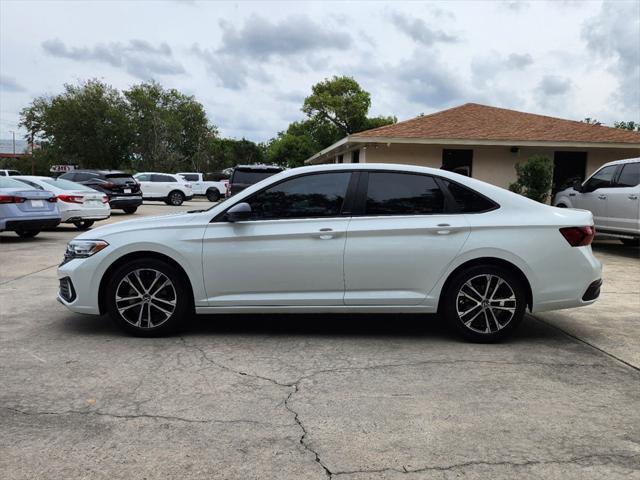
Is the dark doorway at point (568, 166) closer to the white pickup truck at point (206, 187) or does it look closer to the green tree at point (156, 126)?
the white pickup truck at point (206, 187)

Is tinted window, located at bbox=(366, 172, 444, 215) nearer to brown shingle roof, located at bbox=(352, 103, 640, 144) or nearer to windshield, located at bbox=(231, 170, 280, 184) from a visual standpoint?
windshield, located at bbox=(231, 170, 280, 184)

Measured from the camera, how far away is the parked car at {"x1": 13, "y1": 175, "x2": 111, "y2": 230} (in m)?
14.6

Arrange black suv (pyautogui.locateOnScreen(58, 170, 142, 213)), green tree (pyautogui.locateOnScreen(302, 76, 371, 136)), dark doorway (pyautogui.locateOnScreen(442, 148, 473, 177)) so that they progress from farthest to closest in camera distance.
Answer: green tree (pyautogui.locateOnScreen(302, 76, 371, 136)) < black suv (pyautogui.locateOnScreen(58, 170, 142, 213)) < dark doorway (pyautogui.locateOnScreen(442, 148, 473, 177))

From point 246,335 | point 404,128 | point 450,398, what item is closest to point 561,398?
point 450,398

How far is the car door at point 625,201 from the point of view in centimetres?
1083

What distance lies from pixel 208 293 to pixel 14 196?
27.7 ft

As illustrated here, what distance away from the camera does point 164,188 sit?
97.5 ft

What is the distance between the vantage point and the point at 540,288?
5012 millimetres

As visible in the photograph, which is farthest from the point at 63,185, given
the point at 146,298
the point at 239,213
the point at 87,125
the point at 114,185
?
the point at 87,125

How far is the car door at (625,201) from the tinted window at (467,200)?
714 cm

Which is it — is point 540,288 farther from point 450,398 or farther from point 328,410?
point 328,410

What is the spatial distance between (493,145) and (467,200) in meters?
13.7

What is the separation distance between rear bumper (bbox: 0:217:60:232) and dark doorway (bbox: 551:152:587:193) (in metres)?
15.4

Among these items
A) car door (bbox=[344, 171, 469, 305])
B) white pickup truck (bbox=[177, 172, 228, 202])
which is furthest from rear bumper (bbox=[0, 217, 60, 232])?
white pickup truck (bbox=[177, 172, 228, 202])
